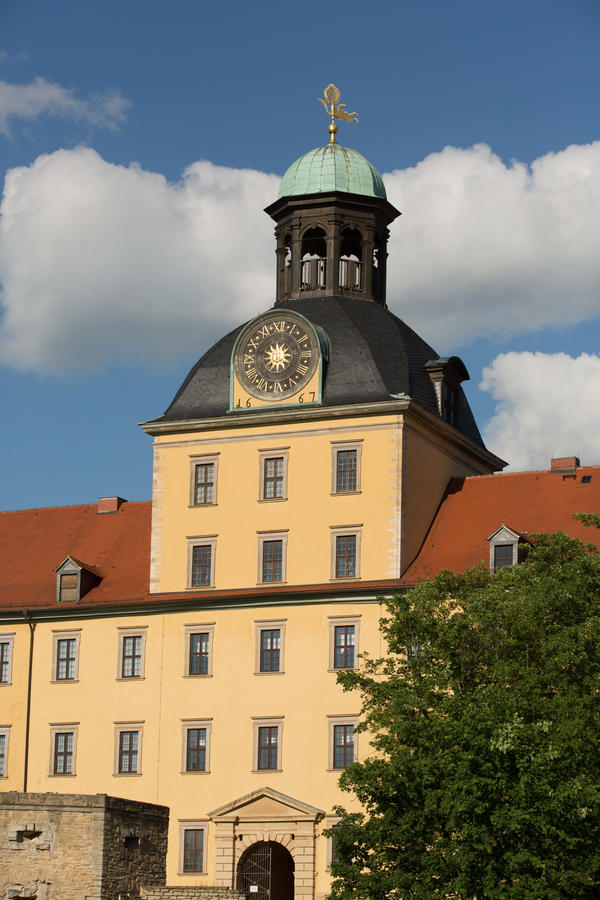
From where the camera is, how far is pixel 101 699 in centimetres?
5162

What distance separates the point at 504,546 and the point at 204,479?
31.7 feet

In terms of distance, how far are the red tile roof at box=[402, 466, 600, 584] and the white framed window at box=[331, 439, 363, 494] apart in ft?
9.64

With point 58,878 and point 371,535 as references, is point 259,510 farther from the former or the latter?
point 58,878

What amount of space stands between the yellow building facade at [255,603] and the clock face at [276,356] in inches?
2.0

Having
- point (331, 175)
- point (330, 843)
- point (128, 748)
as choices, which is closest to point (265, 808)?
point (330, 843)

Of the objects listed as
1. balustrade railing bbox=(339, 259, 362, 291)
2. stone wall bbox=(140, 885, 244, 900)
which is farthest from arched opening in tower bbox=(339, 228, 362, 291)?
stone wall bbox=(140, 885, 244, 900)

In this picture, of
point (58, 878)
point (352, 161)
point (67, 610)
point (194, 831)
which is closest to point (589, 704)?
point (58, 878)

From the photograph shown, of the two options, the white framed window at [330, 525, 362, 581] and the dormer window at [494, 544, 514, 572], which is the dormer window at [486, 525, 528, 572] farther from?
the white framed window at [330, 525, 362, 581]

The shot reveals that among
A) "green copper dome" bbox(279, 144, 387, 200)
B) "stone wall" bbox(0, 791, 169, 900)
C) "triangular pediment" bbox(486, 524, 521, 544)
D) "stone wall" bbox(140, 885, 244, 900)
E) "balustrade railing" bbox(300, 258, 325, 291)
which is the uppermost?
"green copper dome" bbox(279, 144, 387, 200)

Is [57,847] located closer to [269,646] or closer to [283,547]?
[269,646]

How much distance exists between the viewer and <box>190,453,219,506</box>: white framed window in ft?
171

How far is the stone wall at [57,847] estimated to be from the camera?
3806 cm

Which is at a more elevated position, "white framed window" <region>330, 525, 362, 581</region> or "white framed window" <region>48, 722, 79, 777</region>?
"white framed window" <region>330, 525, 362, 581</region>

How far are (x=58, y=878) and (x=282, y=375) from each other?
18.4 metres
